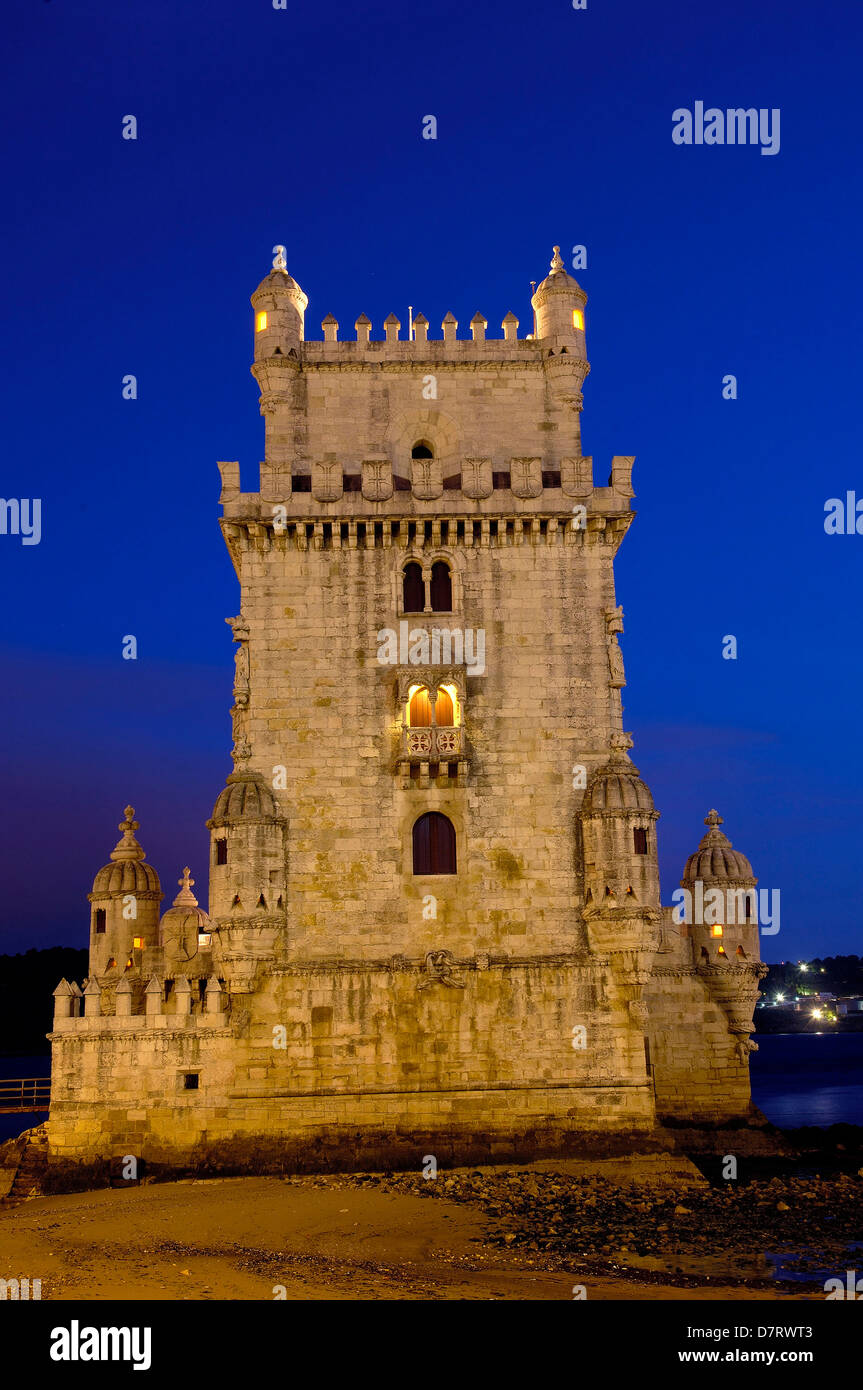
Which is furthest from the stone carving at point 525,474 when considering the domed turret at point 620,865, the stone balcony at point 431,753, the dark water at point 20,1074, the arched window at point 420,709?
the dark water at point 20,1074

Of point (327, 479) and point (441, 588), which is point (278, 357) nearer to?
point (327, 479)

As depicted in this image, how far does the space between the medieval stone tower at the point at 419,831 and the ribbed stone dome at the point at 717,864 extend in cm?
207

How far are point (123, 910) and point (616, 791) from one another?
1592cm

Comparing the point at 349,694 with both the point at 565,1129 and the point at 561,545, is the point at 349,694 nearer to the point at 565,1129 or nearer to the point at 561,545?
the point at 561,545

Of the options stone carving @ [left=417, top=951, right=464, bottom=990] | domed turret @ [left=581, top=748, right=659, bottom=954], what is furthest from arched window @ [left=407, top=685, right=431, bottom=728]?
stone carving @ [left=417, top=951, right=464, bottom=990]

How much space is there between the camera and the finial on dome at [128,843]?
38.0m

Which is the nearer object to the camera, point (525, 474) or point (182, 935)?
point (525, 474)

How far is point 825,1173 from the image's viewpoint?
34.8m

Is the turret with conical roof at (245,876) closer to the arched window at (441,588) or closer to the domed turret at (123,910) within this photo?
A: the domed turret at (123,910)

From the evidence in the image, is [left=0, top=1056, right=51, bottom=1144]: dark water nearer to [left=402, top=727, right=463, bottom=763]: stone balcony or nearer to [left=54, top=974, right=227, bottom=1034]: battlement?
[left=54, top=974, right=227, bottom=1034]: battlement

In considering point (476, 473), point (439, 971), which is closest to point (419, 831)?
point (439, 971)

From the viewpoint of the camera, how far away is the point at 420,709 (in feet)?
109
